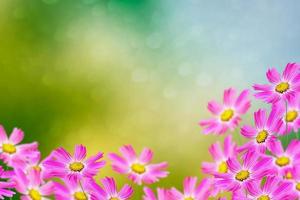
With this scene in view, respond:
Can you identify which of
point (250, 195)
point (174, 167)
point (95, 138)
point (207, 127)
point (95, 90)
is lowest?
point (250, 195)

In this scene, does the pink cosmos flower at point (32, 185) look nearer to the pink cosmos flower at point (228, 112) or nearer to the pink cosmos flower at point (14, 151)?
the pink cosmos flower at point (14, 151)

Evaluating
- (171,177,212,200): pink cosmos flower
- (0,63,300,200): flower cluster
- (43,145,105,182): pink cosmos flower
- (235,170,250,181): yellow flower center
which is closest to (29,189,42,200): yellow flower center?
(0,63,300,200): flower cluster

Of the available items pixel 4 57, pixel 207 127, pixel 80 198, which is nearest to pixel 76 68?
pixel 4 57

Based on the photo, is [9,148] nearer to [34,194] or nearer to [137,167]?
[34,194]

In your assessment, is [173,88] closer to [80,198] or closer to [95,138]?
[95,138]

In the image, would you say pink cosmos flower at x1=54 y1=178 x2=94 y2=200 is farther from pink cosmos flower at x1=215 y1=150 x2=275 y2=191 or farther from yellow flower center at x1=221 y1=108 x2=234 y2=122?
yellow flower center at x1=221 y1=108 x2=234 y2=122
